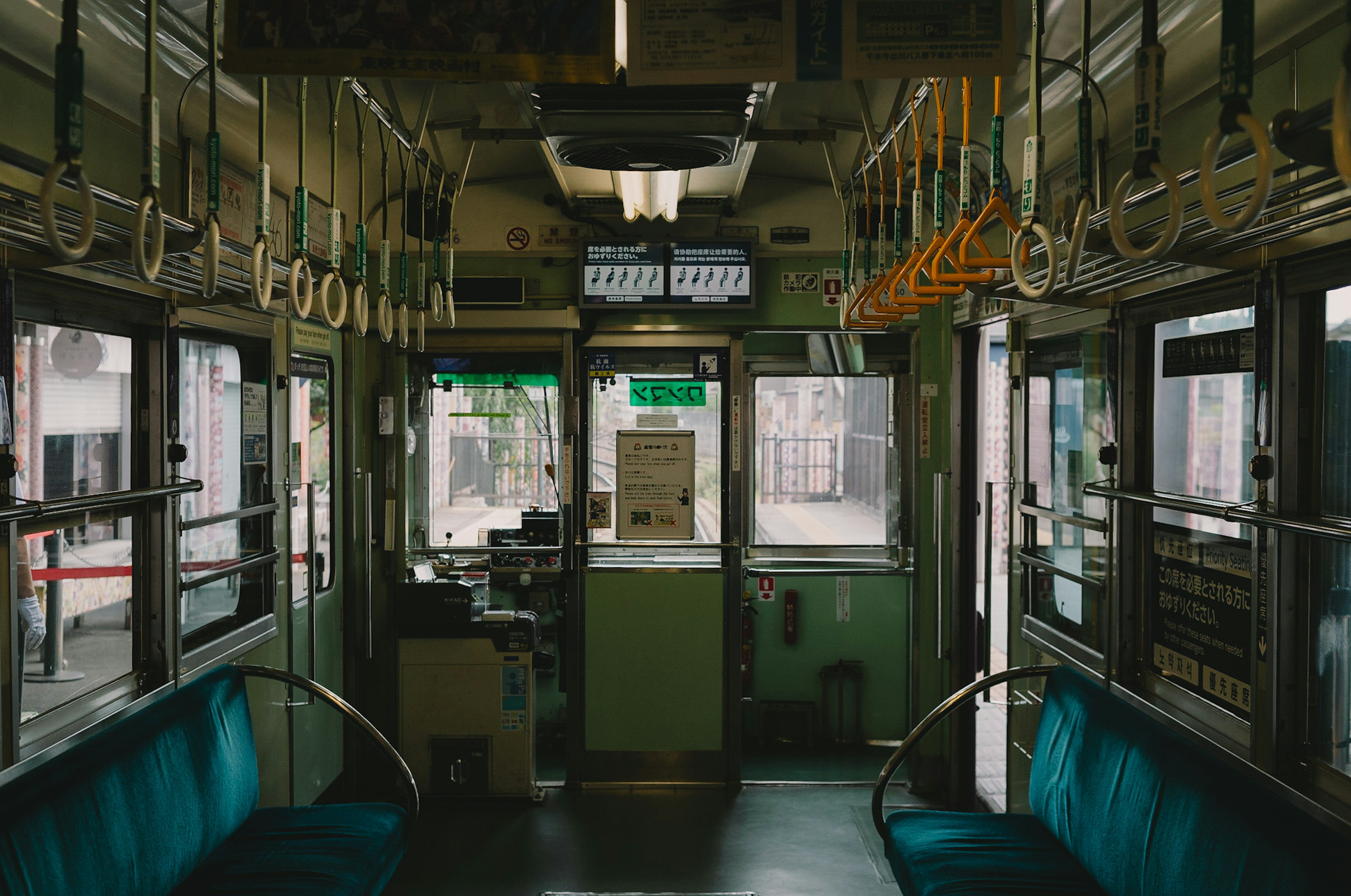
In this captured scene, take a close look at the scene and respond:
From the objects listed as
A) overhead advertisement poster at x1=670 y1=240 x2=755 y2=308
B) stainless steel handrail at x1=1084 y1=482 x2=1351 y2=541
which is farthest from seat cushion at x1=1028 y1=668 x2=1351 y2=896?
overhead advertisement poster at x1=670 y1=240 x2=755 y2=308

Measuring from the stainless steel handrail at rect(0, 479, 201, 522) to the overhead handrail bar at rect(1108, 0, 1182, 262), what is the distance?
229 cm

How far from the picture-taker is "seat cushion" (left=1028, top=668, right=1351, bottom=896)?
1962 millimetres

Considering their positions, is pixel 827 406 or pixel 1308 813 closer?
pixel 1308 813

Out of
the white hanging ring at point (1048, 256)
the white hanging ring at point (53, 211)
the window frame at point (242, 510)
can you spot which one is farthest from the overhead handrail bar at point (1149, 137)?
the window frame at point (242, 510)

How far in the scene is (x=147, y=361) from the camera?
3.01 meters

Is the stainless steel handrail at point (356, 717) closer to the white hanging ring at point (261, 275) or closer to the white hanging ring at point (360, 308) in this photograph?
the white hanging ring at point (360, 308)

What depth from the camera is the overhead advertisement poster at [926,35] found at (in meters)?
1.93

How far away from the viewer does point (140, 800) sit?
2467 millimetres

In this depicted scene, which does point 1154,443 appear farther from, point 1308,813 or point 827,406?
point 827,406

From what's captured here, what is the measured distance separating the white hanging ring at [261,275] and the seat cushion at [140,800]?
4.06 feet

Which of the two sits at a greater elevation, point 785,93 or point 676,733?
point 785,93

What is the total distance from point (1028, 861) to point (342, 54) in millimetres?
2853

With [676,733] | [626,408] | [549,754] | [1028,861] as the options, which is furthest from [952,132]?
[549,754]

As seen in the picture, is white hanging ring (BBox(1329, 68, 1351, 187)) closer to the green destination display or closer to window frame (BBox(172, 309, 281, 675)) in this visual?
window frame (BBox(172, 309, 281, 675))
